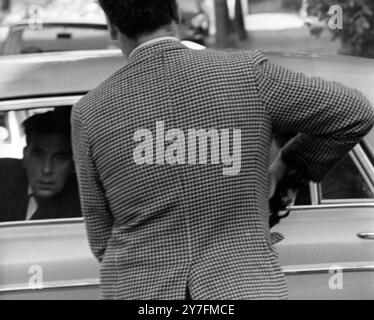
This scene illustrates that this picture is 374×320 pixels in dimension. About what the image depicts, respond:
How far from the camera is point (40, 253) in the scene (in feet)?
10.2

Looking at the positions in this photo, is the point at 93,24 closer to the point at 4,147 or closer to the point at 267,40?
the point at 267,40

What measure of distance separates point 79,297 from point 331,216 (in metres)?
0.88

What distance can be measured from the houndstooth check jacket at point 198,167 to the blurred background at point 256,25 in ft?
3.73

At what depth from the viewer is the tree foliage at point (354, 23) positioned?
6.11m

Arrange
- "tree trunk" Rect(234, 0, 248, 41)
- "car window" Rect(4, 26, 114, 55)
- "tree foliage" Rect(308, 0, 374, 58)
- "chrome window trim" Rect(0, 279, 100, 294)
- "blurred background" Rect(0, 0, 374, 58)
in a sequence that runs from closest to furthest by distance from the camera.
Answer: "chrome window trim" Rect(0, 279, 100, 294) < "tree foliage" Rect(308, 0, 374, 58) < "blurred background" Rect(0, 0, 374, 58) < "car window" Rect(4, 26, 114, 55) < "tree trunk" Rect(234, 0, 248, 41)

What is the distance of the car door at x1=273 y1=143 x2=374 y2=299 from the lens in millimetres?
3082

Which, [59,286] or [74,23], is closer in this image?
[59,286]
